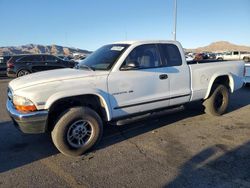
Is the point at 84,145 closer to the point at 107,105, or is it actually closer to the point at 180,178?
the point at 107,105

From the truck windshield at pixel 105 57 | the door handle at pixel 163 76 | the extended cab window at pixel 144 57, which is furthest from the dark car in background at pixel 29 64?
the door handle at pixel 163 76

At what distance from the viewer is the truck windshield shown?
16.4 ft

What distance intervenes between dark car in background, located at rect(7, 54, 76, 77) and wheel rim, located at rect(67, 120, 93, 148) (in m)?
12.9

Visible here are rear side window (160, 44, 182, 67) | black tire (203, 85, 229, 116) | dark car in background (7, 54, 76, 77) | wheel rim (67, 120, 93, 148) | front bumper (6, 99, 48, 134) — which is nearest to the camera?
front bumper (6, 99, 48, 134)

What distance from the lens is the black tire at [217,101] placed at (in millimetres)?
6594

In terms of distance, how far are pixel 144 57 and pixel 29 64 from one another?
12811mm

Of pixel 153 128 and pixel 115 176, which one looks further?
pixel 153 128

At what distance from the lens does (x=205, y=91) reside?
6336 millimetres

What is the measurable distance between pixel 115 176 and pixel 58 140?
1.18 meters

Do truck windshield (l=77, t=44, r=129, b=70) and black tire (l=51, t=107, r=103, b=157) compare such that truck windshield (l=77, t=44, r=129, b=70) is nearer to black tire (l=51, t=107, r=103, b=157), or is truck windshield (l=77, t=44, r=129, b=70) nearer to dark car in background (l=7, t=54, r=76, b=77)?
black tire (l=51, t=107, r=103, b=157)

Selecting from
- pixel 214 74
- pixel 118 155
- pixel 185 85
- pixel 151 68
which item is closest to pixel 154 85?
pixel 151 68

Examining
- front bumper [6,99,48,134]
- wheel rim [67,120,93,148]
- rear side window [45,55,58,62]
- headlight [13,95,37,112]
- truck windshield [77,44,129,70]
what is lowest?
wheel rim [67,120,93,148]

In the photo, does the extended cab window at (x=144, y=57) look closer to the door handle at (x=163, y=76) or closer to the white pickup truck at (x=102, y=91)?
the white pickup truck at (x=102, y=91)

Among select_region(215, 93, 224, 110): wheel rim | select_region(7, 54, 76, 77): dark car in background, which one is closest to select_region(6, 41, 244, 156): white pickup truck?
select_region(215, 93, 224, 110): wheel rim
